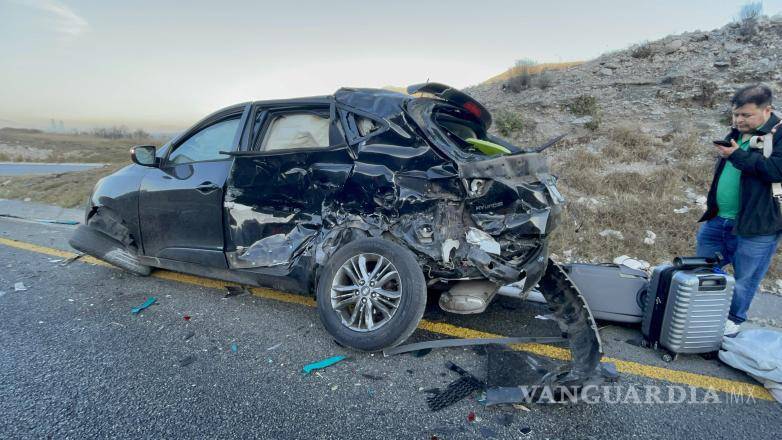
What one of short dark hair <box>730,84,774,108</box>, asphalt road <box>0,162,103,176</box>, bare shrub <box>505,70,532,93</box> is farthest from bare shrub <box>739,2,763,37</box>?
asphalt road <box>0,162,103,176</box>

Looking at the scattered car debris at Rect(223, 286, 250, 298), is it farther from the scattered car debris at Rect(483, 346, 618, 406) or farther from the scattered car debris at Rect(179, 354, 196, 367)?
the scattered car debris at Rect(483, 346, 618, 406)

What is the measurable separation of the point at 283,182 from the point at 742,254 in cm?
348

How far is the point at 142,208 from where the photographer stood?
152 inches

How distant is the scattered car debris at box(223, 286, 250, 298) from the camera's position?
3.80 m

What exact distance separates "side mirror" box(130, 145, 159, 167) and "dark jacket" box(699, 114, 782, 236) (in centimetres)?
472

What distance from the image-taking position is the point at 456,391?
94.0 inches

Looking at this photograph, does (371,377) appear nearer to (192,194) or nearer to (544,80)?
(192,194)

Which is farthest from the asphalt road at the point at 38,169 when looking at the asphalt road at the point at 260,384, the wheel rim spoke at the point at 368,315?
the wheel rim spoke at the point at 368,315

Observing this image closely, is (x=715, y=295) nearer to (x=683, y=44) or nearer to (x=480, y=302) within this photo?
(x=480, y=302)

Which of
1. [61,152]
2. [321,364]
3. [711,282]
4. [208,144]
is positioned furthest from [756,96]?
[61,152]

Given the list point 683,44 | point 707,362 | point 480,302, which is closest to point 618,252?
point 707,362

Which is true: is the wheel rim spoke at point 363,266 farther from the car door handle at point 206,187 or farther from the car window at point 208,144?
the car window at point 208,144

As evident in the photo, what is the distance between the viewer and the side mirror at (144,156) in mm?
3730

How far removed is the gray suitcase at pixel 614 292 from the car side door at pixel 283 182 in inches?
81.8
